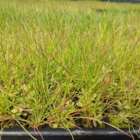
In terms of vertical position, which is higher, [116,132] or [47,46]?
[47,46]

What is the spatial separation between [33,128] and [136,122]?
505 millimetres

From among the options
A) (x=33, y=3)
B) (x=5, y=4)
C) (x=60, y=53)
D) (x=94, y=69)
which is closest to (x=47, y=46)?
(x=60, y=53)

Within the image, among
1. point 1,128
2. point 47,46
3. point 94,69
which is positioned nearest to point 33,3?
point 47,46

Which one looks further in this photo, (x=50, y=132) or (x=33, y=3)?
(x=33, y=3)

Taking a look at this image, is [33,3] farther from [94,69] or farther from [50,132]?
[50,132]

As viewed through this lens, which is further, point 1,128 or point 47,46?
point 47,46

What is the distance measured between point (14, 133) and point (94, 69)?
0.52 m

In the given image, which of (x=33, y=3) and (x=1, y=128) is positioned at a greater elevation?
(x=33, y=3)

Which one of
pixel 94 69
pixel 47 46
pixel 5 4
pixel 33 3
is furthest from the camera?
pixel 33 3

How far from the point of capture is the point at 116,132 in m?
0.68

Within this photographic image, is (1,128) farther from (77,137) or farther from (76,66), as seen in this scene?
(76,66)

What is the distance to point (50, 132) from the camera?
667 millimetres

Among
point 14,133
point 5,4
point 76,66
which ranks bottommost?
point 14,133

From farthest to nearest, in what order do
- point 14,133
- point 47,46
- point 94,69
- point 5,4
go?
point 5,4
point 47,46
point 94,69
point 14,133
